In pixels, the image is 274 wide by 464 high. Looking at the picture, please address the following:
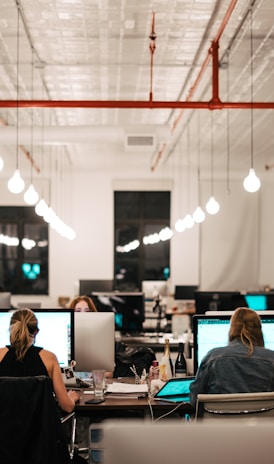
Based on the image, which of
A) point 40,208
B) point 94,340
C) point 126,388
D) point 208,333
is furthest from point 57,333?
point 40,208

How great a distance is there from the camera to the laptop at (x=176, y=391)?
3.73 metres

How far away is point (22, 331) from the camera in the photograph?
3.48m

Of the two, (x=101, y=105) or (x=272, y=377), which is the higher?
(x=101, y=105)

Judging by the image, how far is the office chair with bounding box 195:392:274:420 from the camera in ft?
8.94

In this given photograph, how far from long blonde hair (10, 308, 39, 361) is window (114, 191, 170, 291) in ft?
36.4

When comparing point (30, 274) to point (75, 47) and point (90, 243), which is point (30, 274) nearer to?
point (90, 243)

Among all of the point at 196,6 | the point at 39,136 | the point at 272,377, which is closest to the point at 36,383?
the point at 272,377

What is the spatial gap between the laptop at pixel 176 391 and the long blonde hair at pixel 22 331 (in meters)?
0.86

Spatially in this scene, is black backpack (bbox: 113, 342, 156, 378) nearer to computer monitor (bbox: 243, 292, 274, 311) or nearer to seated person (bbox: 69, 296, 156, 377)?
seated person (bbox: 69, 296, 156, 377)

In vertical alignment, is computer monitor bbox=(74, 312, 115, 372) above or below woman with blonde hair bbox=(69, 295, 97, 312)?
below

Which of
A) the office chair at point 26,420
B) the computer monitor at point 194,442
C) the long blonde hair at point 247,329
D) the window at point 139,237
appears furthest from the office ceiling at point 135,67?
the computer monitor at point 194,442

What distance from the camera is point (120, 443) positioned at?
3.47 ft

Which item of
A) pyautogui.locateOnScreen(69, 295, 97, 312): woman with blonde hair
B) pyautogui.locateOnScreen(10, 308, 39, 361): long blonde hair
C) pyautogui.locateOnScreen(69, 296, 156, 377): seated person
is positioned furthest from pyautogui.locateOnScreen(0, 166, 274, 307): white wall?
pyautogui.locateOnScreen(10, 308, 39, 361): long blonde hair

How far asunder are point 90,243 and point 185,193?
2.49 m
